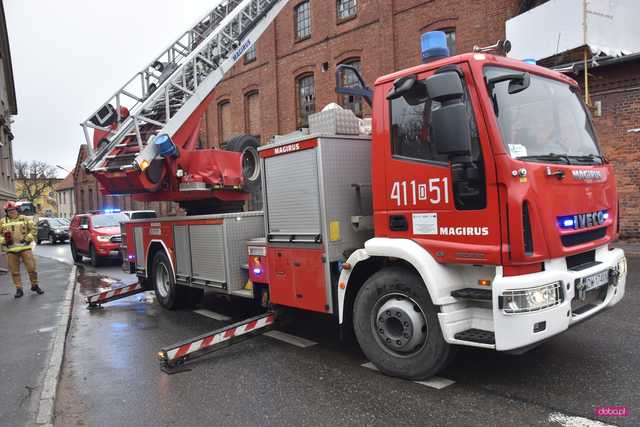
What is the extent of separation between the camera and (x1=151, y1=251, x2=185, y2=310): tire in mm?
7806

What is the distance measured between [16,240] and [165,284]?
354 cm

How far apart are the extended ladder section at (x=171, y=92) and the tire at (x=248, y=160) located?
79cm

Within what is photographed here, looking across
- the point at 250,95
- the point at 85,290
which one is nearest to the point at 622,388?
the point at 85,290

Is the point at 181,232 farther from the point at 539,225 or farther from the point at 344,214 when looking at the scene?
the point at 539,225

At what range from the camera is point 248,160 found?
8258mm

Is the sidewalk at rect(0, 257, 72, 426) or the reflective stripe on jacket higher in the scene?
the reflective stripe on jacket

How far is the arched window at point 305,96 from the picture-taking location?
2173 centimetres

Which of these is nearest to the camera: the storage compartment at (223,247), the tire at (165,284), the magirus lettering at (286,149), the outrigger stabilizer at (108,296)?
the magirus lettering at (286,149)

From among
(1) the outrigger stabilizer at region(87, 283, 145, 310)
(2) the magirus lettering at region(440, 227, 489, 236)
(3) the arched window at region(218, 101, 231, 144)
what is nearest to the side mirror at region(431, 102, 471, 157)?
(2) the magirus lettering at region(440, 227, 489, 236)

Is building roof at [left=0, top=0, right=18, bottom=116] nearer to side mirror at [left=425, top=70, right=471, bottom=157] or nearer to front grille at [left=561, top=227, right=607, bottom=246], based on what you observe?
side mirror at [left=425, top=70, right=471, bottom=157]

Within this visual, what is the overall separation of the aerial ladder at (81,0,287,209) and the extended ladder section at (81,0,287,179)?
0.05 feet

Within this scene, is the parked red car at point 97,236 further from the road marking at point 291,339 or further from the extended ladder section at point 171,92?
the road marking at point 291,339

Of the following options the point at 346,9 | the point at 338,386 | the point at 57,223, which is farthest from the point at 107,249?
the point at 57,223

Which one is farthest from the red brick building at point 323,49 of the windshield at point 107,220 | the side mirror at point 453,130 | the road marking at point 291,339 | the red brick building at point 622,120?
the side mirror at point 453,130
